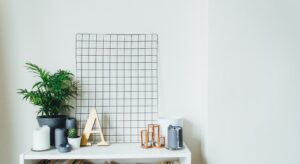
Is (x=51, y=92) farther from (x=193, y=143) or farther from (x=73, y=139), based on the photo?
(x=193, y=143)

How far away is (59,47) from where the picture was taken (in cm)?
173

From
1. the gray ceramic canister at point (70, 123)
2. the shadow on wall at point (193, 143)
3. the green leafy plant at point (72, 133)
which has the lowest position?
the shadow on wall at point (193, 143)

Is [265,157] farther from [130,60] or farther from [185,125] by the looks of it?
[130,60]

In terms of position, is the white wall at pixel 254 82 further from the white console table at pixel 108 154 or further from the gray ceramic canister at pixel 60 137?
the gray ceramic canister at pixel 60 137

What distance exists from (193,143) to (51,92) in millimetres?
1027

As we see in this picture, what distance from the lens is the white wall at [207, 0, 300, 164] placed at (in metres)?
1.61

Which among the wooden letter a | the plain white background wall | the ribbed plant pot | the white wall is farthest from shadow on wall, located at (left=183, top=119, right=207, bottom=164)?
the ribbed plant pot

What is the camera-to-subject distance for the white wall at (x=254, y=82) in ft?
5.27

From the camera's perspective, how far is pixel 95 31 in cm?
174

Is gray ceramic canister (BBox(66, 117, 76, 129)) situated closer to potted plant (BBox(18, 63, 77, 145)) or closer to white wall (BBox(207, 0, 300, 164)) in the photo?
potted plant (BBox(18, 63, 77, 145))

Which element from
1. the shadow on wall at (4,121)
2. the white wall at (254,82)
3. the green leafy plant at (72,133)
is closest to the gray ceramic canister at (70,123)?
the green leafy plant at (72,133)

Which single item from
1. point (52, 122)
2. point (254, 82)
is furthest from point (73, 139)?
point (254, 82)

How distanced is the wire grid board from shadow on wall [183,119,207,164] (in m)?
0.24

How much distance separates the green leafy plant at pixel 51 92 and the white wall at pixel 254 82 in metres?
0.94
